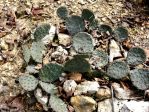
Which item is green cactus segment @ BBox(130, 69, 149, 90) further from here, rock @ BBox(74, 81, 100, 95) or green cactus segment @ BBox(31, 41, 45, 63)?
green cactus segment @ BBox(31, 41, 45, 63)

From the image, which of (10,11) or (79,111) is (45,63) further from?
(10,11)

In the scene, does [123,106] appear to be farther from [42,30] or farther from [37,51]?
[42,30]

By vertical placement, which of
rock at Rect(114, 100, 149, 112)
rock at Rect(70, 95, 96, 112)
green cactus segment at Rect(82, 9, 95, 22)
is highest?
green cactus segment at Rect(82, 9, 95, 22)

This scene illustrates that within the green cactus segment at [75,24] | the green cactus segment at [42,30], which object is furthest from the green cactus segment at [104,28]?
the green cactus segment at [42,30]

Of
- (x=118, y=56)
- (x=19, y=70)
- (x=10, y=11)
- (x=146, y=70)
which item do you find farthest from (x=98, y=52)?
(x=10, y=11)

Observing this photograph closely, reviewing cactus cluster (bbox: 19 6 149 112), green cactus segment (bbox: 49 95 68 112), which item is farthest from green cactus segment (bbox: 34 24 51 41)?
green cactus segment (bbox: 49 95 68 112)

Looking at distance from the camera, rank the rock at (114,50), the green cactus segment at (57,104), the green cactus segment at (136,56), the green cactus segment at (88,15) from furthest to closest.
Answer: the green cactus segment at (88,15), the rock at (114,50), the green cactus segment at (136,56), the green cactus segment at (57,104)

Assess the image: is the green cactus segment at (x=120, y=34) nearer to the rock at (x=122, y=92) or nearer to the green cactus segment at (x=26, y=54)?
the rock at (x=122, y=92)
